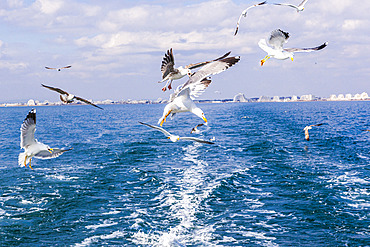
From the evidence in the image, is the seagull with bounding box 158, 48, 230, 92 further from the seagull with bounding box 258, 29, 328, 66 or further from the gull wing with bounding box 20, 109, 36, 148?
the gull wing with bounding box 20, 109, 36, 148

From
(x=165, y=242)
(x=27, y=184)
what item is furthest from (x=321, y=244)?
(x=27, y=184)

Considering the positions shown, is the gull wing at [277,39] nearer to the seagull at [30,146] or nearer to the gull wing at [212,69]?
the gull wing at [212,69]

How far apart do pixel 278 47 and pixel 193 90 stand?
2.77m

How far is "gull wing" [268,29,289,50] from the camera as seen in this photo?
9.63 m

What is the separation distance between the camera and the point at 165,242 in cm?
2106

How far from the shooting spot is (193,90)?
8.94 m

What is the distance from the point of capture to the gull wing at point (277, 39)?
9.63 meters

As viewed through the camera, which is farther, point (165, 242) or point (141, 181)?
point (141, 181)

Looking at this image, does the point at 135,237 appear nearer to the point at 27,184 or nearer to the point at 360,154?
the point at 27,184

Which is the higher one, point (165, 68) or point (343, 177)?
point (165, 68)

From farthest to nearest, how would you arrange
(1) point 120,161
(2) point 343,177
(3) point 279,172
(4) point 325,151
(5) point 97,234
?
(4) point 325,151
(1) point 120,161
(3) point 279,172
(2) point 343,177
(5) point 97,234

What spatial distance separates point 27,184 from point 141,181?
11.0m

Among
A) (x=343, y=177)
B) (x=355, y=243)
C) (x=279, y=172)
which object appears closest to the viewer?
(x=355, y=243)

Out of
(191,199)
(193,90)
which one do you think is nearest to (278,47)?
(193,90)
